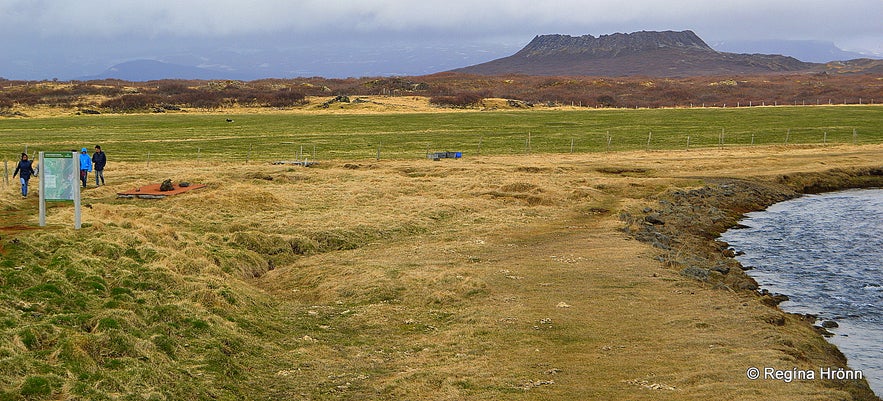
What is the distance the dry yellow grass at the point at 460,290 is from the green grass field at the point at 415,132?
24287mm

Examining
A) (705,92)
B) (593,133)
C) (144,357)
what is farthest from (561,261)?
(705,92)

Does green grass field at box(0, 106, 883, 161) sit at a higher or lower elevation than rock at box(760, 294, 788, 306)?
higher

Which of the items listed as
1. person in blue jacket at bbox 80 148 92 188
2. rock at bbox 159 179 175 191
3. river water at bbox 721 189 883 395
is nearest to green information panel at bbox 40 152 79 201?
rock at bbox 159 179 175 191

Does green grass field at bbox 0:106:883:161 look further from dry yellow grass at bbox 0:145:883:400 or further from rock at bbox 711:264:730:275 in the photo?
rock at bbox 711:264:730:275

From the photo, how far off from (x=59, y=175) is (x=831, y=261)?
87.5 feet

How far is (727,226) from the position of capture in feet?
128

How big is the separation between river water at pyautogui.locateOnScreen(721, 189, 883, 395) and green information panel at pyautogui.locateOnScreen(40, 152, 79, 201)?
21.0m

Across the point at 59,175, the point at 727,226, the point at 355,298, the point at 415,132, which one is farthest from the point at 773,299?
the point at 415,132

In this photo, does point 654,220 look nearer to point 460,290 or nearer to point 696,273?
point 696,273

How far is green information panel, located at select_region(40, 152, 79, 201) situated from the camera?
79.7 feet

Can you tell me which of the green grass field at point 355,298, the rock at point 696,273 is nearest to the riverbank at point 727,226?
the rock at point 696,273

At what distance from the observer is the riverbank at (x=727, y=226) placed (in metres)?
19.2

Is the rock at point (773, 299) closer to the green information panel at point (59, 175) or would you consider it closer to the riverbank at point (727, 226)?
the riverbank at point (727, 226)

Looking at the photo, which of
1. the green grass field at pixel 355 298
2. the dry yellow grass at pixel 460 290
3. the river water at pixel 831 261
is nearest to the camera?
the green grass field at pixel 355 298
